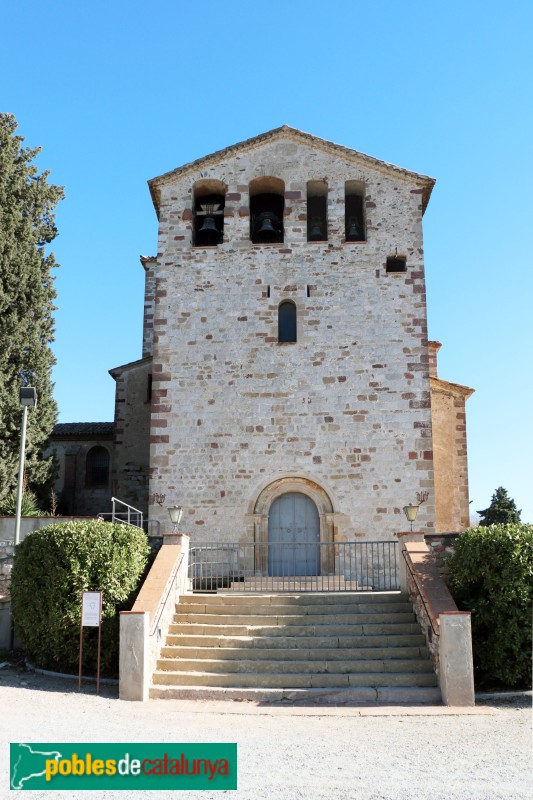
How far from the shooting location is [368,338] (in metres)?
21.6

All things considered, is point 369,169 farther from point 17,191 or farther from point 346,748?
point 346,748

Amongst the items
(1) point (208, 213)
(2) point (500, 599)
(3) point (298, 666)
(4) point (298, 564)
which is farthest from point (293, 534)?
(1) point (208, 213)

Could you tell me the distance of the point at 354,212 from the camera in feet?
78.4

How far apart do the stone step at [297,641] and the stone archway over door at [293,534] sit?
249 inches

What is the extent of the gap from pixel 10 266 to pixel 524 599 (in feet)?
56.5

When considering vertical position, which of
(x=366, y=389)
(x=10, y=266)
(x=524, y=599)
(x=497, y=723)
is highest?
(x=10, y=266)

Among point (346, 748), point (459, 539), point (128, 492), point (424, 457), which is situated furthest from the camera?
point (128, 492)

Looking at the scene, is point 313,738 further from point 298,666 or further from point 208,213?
point 208,213

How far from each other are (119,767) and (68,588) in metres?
6.17

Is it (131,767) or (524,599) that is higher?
(524,599)

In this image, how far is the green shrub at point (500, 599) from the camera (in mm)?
12492

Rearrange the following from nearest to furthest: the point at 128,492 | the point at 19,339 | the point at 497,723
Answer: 1. the point at 497,723
2. the point at 19,339
3. the point at 128,492

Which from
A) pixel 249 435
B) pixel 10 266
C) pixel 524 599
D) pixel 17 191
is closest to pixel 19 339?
pixel 10 266

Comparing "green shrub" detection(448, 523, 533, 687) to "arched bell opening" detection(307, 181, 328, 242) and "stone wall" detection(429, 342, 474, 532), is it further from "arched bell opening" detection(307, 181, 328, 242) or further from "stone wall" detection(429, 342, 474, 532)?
"arched bell opening" detection(307, 181, 328, 242)
